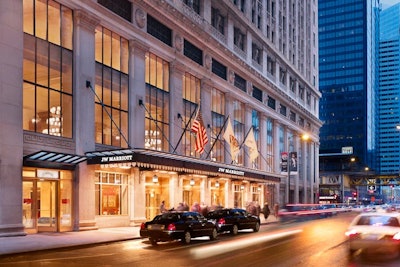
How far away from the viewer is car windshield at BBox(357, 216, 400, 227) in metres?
17.8

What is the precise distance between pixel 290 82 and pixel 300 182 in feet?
49.5

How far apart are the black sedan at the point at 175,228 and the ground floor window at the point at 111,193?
896 cm

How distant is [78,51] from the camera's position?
30.3m

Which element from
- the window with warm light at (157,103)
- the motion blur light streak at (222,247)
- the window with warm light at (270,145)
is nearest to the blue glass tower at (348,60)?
the window with warm light at (270,145)

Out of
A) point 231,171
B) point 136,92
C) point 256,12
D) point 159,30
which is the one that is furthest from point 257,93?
point 136,92

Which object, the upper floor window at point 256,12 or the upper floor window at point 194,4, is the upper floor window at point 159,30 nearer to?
the upper floor window at point 194,4

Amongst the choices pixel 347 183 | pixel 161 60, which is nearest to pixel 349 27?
pixel 347 183

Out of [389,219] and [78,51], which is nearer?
[389,219]

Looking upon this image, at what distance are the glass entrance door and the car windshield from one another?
16531mm

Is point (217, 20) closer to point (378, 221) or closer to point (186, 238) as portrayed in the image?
point (186, 238)

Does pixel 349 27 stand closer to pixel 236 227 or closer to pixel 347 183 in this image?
pixel 347 183

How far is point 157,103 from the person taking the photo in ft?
128

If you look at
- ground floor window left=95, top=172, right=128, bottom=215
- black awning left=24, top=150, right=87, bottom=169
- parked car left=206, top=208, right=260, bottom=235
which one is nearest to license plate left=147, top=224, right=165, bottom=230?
parked car left=206, top=208, right=260, bottom=235

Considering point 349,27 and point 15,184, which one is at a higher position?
point 349,27
